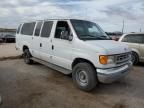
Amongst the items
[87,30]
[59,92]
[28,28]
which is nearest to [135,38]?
[87,30]

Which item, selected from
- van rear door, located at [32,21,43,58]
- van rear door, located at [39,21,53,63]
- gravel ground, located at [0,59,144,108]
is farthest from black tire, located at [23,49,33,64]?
van rear door, located at [39,21,53,63]

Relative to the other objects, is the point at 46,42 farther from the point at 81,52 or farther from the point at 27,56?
the point at 27,56

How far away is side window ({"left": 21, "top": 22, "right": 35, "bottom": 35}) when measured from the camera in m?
8.02

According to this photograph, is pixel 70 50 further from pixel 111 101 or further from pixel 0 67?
pixel 0 67

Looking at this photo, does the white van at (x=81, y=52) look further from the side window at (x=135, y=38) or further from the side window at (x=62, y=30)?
the side window at (x=135, y=38)

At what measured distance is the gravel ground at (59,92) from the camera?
14.5 feet

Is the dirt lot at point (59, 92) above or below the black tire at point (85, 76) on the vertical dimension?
below

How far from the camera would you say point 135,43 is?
9.03m

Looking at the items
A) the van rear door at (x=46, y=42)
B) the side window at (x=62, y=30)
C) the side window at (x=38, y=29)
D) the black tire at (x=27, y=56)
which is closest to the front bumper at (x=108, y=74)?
the side window at (x=62, y=30)

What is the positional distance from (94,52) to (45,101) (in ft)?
6.09

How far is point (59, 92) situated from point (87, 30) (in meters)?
2.26

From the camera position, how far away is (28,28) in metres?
8.39

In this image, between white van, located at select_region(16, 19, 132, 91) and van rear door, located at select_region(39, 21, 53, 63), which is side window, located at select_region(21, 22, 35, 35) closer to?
white van, located at select_region(16, 19, 132, 91)

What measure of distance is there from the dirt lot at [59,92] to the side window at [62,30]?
1.63 meters
